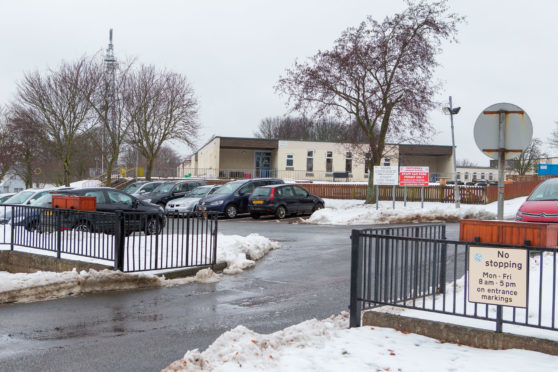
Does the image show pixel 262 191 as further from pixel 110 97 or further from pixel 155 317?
pixel 110 97

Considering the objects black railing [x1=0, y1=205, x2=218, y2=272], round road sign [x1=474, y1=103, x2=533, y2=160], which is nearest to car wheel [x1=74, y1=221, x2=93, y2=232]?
black railing [x1=0, y1=205, x2=218, y2=272]

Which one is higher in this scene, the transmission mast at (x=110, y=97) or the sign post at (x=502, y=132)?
the transmission mast at (x=110, y=97)

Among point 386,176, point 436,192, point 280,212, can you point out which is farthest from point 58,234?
point 436,192

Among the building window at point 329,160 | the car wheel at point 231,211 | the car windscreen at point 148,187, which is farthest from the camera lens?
the building window at point 329,160

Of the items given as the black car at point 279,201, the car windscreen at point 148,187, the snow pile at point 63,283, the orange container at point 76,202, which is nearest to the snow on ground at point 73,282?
the snow pile at point 63,283

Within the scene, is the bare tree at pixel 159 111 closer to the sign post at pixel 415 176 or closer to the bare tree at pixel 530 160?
the sign post at pixel 415 176

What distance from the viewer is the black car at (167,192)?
93.2 feet

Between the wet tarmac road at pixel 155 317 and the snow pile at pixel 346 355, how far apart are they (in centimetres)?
69

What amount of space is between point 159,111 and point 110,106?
5164 mm

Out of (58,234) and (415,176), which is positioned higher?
(415,176)

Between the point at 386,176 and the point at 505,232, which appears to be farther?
the point at 386,176

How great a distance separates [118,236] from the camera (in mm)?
9078

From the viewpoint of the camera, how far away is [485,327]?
5.48m

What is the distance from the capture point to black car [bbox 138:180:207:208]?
2842 cm
